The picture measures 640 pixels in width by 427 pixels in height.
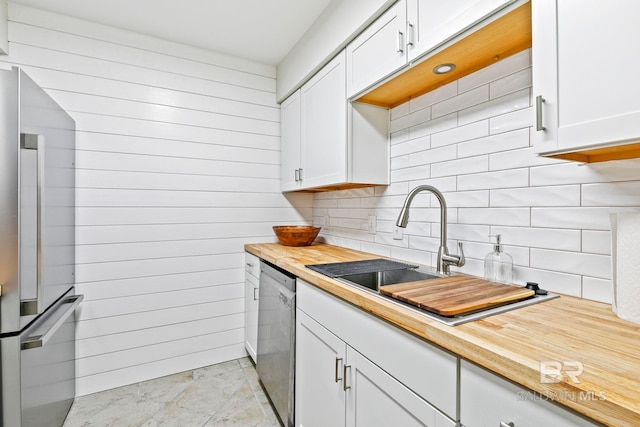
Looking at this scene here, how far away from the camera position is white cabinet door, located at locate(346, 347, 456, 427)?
837mm

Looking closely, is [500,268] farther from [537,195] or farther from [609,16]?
[609,16]

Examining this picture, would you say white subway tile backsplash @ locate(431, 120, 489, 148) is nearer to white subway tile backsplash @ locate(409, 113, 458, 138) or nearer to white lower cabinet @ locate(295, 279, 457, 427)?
white subway tile backsplash @ locate(409, 113, 458, 138)

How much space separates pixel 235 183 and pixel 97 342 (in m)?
1.48

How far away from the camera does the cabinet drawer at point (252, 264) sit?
2254mm

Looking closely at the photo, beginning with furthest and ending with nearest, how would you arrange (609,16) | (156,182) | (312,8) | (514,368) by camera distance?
1. (156,182)
2. (312,8)
3. (609,16)
4. (514,368)

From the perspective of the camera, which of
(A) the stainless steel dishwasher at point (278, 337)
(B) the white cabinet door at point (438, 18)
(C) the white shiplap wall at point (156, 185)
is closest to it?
(B) the white cabinet door at point (438, 18)

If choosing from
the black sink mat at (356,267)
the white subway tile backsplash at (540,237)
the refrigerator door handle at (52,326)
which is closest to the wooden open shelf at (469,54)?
the white subway tile backsplash at (540,237)

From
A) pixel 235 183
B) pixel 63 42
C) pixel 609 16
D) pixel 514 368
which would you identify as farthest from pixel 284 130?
pixel 514 368

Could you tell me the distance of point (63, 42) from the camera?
2037mm

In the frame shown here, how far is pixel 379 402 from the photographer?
3.30 feet

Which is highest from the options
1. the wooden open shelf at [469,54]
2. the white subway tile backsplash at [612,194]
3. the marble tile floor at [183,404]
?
the wooden open shelf at [469,54]

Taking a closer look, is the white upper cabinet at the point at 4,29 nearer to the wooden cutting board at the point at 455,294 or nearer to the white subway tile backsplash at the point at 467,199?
the wooden cutting board at the point at 455,294

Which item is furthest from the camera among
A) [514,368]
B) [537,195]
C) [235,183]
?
[235,183]

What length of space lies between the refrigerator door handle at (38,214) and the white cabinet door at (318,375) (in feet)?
3.80
